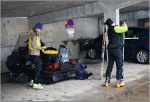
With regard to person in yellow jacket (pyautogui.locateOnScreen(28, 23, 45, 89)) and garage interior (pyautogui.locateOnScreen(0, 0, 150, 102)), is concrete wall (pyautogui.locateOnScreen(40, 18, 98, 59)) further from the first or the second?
person in yellow jacket (pyautogui.locateOnScreen(28, 23, 45, 89))

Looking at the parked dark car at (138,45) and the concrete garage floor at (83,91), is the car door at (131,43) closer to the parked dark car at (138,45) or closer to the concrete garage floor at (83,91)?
the parked dark car at (138,45)

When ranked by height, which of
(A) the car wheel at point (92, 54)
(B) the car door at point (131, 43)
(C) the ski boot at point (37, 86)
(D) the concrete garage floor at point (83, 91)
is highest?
(B) the car door at point (131, 43)

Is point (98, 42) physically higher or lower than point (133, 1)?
lower

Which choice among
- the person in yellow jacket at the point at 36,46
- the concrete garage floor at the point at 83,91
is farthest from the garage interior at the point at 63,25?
the person in yellow jacket at the point at 36,46

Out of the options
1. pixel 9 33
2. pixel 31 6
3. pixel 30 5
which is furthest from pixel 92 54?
pixel 30 5

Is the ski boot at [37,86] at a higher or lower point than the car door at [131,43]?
lower

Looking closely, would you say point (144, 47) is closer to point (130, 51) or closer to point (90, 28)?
point (130, 51)

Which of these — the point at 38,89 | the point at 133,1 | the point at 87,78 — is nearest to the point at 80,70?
the point at 87,78

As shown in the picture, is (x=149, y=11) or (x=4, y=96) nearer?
(x=4, y=96)

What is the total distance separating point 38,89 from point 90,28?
815 centimetres

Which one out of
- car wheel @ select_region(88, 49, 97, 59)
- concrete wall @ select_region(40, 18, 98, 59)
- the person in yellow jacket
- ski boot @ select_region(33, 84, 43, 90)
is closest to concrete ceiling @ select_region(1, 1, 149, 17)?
the person in yellow jacket

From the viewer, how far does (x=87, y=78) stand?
7582mm

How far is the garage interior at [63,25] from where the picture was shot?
6.02 meters

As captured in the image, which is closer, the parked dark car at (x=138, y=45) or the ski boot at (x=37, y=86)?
the ski boot at (x=37, y=86)
